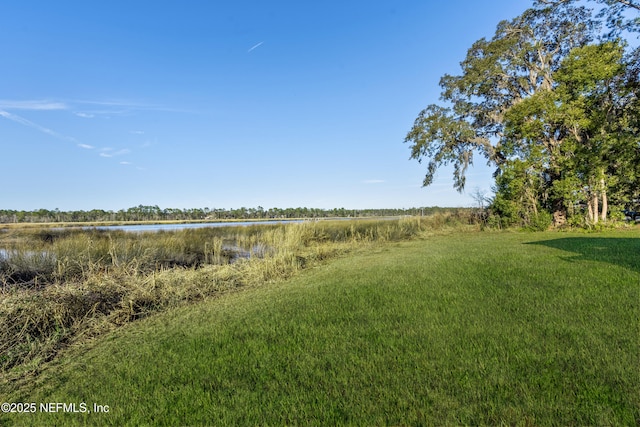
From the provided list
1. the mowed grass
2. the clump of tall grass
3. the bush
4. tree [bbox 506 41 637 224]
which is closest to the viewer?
the mowed grass

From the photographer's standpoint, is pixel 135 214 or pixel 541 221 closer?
pixel 541 221

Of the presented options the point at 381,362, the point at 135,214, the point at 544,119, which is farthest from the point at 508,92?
the point at 135,214

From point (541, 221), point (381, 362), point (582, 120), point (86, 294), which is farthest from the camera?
point (541, 221)

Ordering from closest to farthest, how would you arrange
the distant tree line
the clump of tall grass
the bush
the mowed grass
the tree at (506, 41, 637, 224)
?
the mowed grass
the clump of tall grass
the tree at (506, 41, 637, 224)
the bush
the distant tree line

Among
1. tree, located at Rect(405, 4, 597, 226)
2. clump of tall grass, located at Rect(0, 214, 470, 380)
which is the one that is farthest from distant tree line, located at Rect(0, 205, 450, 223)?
clump of tall grass, located at Rect(0, 214, 470, 380)

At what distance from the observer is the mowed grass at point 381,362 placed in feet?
7.59

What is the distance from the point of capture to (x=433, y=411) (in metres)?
2.25

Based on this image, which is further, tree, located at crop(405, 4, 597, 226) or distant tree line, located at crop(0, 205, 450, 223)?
distant tree line, located at crop(0, 205, 450, 223)

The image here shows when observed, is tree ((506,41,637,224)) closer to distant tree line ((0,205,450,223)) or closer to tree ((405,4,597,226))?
tree ((405,4,597,226))

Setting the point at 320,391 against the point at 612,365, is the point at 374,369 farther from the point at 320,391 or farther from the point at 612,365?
the point at 612,365

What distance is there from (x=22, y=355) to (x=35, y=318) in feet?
3.11

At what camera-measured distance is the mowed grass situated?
2.31m

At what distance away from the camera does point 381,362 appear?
3.01 meters

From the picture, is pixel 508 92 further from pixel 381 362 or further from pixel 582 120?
pixel 381 362
